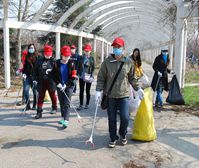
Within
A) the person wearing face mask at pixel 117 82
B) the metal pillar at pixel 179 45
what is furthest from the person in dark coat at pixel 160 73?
the person wearing face mask at pixel 117 82

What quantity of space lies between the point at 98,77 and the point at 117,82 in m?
0.36

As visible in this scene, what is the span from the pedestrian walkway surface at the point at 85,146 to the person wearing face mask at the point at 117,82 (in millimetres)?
408

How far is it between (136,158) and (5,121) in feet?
11.5

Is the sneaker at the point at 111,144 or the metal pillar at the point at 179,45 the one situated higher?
the metal pillar at the point at 179,45

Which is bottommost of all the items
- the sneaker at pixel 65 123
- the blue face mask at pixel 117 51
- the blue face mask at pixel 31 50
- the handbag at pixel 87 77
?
the sneaker at pixel 65 123

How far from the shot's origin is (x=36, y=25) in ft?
39.8

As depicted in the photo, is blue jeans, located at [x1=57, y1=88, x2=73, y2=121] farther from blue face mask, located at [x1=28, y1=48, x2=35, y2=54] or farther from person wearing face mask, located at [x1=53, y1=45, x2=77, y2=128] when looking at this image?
blue face mask, located at [x1=28, y1=48, x2=35, y2=54]

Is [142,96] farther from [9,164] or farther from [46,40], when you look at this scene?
[46,40]

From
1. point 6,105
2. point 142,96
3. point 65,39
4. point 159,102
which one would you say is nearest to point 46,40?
point 65,39

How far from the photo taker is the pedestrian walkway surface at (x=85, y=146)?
4.33m

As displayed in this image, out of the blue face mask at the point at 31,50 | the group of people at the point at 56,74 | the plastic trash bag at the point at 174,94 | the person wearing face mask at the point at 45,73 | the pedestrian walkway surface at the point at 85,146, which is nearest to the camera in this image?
the pedestrian walkway surface at the point at 85,146

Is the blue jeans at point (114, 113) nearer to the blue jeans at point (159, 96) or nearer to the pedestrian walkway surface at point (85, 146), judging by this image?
the pedestrian walkway surface at point (85, 146)

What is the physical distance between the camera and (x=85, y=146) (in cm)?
501

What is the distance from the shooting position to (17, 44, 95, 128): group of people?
6156mm
